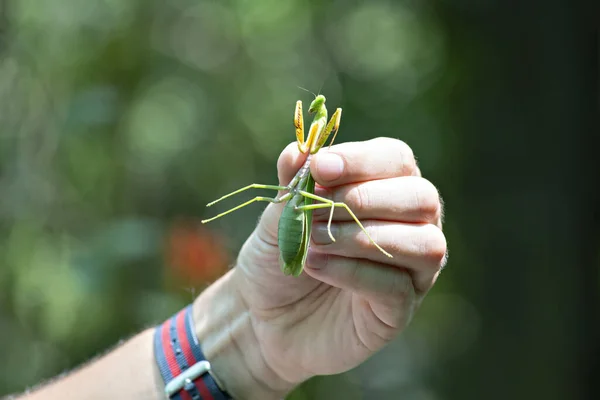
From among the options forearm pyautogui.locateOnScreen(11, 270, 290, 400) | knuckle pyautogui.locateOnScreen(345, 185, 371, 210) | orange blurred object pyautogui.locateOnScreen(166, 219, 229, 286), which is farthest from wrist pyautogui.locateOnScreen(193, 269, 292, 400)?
orange blurred object pyautogui.locateOnScreen(166, 219, 229, 286)

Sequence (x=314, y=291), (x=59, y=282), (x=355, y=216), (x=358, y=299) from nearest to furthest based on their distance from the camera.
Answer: (x=355, y=216)
(x=358, y=299)
(x=314, y=291)
(x=59, y=282)

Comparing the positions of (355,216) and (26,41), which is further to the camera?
(26,41)

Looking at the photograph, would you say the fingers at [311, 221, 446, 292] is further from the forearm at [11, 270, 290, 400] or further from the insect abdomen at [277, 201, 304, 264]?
the forearm at [11, 270, 290, 400]

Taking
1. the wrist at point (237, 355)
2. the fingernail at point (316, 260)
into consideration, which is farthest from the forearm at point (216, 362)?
the fingernail at point (316, 260)

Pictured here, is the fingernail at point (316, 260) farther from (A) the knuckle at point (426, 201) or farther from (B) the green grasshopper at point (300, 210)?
(A) the knuckle at point (426, 201)

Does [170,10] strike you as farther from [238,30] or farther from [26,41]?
[26,41]

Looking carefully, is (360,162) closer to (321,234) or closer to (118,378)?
(321,234)

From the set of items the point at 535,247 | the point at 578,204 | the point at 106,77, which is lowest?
the point at 535,247

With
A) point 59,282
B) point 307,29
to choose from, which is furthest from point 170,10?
point 59,282
